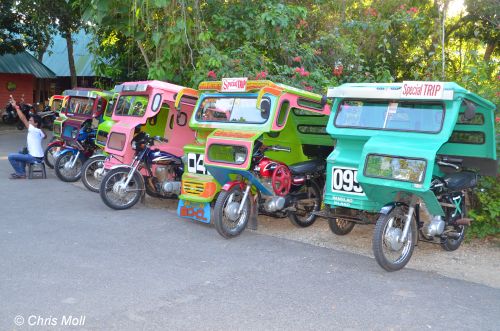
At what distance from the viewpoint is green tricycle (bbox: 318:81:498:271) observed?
17.4ft

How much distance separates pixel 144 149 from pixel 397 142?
13.8 ft

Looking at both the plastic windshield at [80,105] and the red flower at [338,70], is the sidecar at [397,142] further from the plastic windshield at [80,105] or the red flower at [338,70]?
the plastic windshield at [80,105]

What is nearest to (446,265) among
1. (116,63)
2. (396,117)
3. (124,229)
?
(396,117)

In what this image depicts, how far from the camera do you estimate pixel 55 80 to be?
30.7m

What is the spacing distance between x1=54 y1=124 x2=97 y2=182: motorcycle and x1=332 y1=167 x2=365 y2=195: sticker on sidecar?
6129mm

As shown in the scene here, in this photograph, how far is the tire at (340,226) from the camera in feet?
22.0

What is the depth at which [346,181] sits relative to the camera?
5.98m

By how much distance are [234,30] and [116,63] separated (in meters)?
4.39

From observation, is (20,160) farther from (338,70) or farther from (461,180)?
(461,180)

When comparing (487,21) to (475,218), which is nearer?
(475,218)

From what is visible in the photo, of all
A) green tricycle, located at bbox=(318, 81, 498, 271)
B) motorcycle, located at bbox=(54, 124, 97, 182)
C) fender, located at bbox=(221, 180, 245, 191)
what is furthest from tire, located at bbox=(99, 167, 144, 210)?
green tricycle, located at bbox=(318, 81, 498, 271)

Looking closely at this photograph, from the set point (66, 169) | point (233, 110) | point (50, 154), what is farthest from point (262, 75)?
point (50, 154)

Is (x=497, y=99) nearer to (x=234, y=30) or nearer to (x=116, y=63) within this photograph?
(x=234, y=30)

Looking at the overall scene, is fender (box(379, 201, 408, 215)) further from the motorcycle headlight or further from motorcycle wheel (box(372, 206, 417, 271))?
the motorcycle headlight
